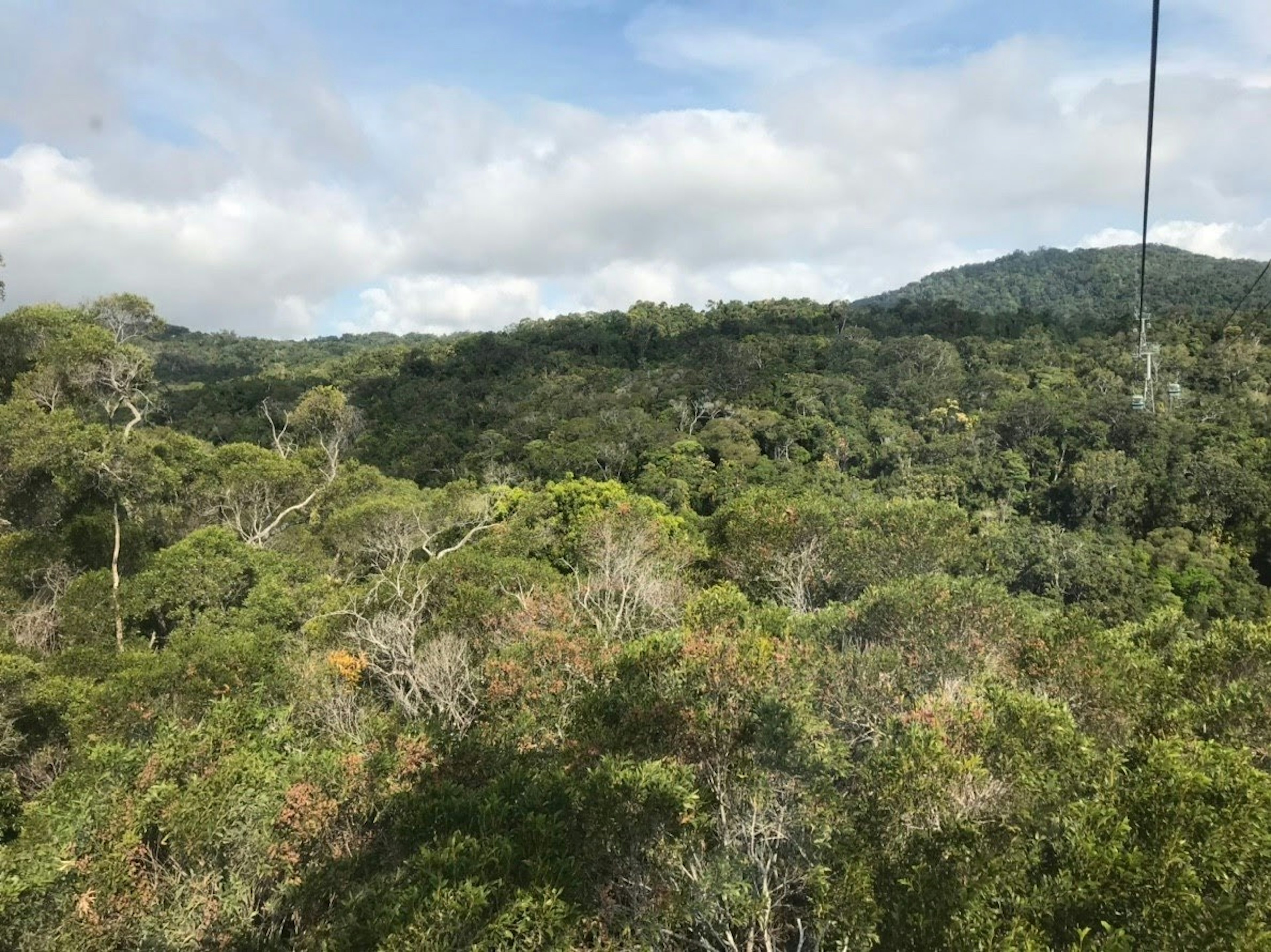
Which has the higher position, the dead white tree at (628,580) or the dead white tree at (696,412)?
the dead white tree at (696,412)

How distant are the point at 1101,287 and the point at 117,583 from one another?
16573 centimetres

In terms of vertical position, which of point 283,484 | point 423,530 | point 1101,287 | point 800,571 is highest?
point 1101,287

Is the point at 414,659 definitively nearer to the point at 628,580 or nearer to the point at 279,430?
the point at 628,580

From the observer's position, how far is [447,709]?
15203mm

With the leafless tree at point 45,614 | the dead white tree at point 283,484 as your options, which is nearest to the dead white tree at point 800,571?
the dead white tree at point 283,484

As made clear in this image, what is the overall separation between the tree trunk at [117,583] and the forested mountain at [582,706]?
0.43 ft

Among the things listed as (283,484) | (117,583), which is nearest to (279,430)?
(283,484)

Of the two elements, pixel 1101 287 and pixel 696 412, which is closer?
pixel 696 412

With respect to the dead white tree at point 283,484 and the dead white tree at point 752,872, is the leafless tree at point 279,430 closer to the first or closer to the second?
the dead white tree at point 283,484

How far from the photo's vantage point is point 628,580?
21141mm

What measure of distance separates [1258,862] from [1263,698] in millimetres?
4359

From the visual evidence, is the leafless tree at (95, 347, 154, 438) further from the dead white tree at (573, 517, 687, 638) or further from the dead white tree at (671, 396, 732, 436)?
the dead white tree at (671, 396, 732, 436)

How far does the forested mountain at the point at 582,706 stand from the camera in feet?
21.9

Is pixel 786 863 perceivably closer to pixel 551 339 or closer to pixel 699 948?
pixel 699 948
